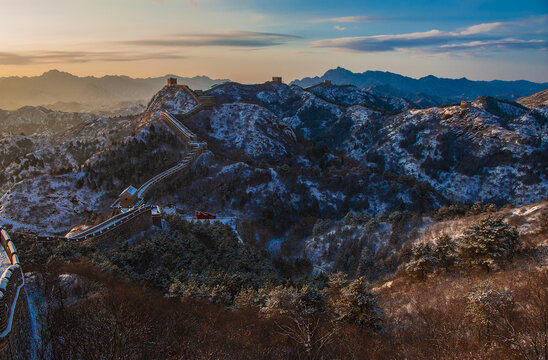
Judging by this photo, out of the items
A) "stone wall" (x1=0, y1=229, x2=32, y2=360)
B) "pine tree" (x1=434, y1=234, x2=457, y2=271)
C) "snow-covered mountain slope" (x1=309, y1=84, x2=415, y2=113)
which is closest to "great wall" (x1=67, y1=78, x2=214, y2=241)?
"stone wall" (x1=0, y1=229, x2=32, y2=360)

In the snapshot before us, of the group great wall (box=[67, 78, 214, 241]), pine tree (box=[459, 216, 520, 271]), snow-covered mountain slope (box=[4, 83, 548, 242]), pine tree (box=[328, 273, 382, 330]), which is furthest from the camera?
snow-covered mountain slope (box=[4, 83, 548, 242])

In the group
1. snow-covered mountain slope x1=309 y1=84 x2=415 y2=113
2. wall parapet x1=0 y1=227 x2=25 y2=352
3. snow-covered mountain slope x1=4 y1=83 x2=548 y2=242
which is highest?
snow-covered mountain slope x1=309 y1=84 x2=415 y2=113

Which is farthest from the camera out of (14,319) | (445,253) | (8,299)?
(445,253)

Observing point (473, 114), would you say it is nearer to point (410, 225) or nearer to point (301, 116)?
point (301, 116)

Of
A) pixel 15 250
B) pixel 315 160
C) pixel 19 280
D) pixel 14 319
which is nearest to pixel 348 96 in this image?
pixel 315 160

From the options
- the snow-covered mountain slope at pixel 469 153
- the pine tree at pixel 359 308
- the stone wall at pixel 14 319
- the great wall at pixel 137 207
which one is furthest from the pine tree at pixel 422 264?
the snow-covered mountain slope at pixel 469 153

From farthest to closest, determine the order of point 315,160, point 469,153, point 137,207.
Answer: point 469,153, point 315,160, point 137,207

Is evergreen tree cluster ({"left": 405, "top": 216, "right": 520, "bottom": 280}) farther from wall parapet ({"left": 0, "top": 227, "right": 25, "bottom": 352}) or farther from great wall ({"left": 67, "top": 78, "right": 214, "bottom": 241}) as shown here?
great wall ({"left": 67, "top": 78, "right": 214, "bottom": 241})

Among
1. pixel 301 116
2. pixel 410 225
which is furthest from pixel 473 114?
pixel 410 225

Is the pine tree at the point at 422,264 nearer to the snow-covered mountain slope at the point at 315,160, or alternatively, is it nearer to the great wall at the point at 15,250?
the great wall at the point at 15,250

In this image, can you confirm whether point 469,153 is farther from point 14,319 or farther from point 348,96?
point 14,319

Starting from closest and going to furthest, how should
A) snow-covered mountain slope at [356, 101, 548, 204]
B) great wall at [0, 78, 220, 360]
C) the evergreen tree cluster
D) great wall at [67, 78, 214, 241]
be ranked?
great wall at [0, 78, 220, 360] < the evergreen tree cluster < great wall at [67, 78, 214, 241] < snow-covered mountain slope at [356, 101, 548, 204]
